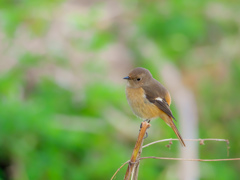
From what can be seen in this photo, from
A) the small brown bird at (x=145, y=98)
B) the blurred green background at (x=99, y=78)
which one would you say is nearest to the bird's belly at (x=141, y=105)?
the small brown bird at (x=145, y=98)

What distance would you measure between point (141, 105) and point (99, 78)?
8.13 feet

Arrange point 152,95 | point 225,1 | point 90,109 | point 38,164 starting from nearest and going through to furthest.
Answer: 1. point 152,95
2. point 38,164
3. point 90,109
4. point 225,1

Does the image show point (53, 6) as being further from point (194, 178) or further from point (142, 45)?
point (194, 178)

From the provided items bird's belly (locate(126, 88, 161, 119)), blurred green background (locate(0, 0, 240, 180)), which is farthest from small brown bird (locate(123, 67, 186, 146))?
blurred green background (locate(0, 0, 240, 180))

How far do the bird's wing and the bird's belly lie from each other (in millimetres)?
45

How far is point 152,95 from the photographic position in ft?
13.2

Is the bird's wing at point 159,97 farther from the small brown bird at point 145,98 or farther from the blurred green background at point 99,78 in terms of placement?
the blurred green background at point 99,78

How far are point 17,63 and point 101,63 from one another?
1.07 meters

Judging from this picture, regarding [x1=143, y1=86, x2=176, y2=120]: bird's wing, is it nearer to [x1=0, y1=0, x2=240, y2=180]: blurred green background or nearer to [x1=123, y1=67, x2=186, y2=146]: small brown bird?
[x1=123, y1=67, x2=186, y2=146]: small brown bird

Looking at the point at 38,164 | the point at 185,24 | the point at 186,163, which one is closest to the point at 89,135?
the point at 38,164

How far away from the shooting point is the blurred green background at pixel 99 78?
5547 mm

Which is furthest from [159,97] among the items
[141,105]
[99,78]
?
[99,78]

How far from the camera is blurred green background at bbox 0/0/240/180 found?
5.55 metres

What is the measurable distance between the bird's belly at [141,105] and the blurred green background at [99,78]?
5.26 ft
